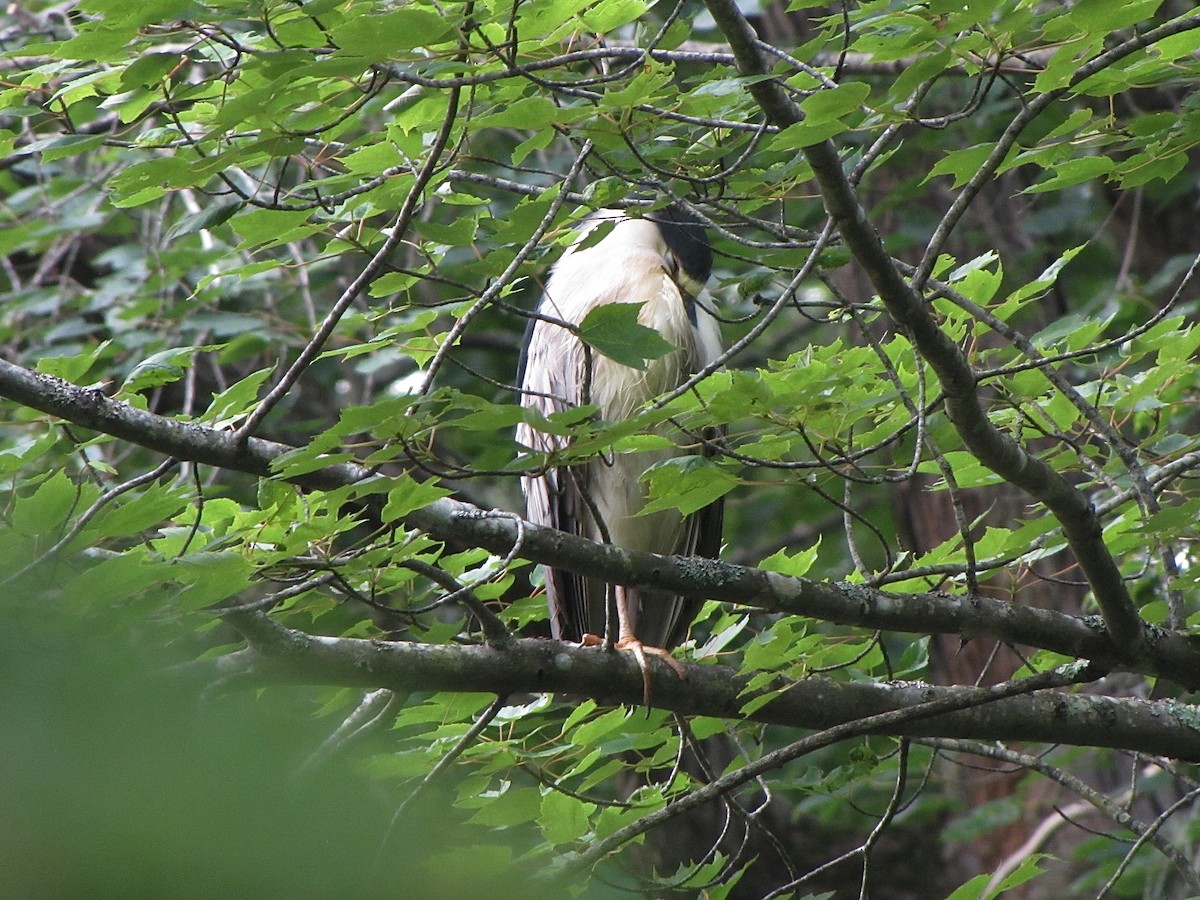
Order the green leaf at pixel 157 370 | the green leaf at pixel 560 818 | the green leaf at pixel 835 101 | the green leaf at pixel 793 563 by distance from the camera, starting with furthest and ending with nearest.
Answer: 1. the green leaf at pixel 793 563
2. the green leaf at pixel 560 818
3. the green leaf at pixel 157 370
4. the green leaf at pixel 835 101

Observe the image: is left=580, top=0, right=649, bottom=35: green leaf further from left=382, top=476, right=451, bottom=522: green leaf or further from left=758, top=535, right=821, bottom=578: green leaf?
left=758, top=535, right=821, bottom=578: green leaf

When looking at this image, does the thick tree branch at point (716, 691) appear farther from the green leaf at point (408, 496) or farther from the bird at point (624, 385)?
the bird at point (624, 385)

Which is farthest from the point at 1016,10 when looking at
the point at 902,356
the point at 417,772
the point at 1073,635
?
the point at 417,772

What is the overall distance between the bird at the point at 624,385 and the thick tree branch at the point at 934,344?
1116 millimetres

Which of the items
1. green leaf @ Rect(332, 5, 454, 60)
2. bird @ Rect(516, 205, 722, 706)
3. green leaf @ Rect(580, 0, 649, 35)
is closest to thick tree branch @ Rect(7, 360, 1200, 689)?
green leaf @ Rect(332, 5, 454, 60)

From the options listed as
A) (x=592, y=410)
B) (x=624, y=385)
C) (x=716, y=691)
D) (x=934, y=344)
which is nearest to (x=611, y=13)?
(x=592, y=410)

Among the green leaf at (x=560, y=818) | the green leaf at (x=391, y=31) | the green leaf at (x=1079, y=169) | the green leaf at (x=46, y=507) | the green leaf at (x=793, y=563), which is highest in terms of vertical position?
the green leaf at (x=391, y=31)

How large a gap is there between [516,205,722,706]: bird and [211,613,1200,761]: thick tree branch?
2.36ft

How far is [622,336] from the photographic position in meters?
1.71

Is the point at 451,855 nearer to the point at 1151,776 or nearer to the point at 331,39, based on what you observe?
the point at 331,39

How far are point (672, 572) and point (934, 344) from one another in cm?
58

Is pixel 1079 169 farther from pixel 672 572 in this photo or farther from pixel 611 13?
pixel 672 572

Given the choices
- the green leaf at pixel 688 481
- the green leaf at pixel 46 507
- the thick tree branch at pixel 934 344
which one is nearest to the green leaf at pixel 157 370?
the green leaf at pixel 46 507

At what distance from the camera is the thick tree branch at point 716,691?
2.03 metres
